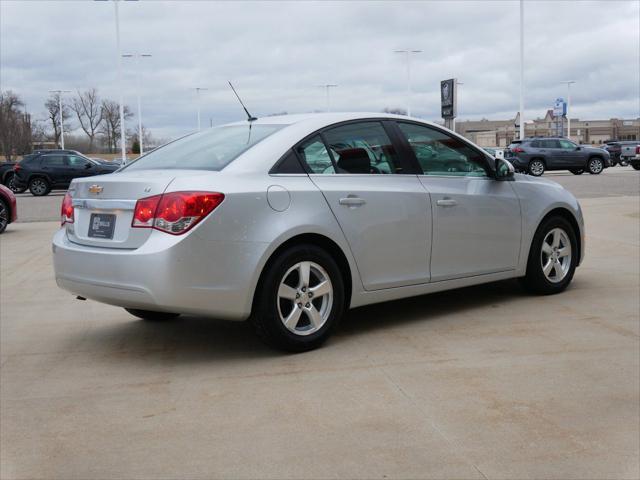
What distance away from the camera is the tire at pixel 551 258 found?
→ 6.64 metres

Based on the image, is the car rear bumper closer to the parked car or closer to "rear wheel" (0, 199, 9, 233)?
the parked car

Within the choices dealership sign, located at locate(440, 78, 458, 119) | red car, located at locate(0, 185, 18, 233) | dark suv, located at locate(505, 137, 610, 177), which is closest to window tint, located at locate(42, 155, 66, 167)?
red car, located at locate(0, 185, 18, 233)

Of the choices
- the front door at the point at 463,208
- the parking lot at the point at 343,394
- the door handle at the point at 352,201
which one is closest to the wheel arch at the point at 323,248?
the door handle at the point at 352,201

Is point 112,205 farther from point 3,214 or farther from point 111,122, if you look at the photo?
point 111,122

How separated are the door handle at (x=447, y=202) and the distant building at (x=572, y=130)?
125735mm

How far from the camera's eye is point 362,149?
5578 millimetres

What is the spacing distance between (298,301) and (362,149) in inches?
50.2

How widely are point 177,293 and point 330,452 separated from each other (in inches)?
62.9

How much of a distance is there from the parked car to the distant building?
12556 centimetres

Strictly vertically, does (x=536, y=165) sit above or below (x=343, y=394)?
above

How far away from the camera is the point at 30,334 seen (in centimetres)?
579

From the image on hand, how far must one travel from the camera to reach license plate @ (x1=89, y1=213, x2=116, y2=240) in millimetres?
4891

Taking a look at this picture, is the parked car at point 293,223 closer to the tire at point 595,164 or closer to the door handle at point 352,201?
the door handle at point 352,201

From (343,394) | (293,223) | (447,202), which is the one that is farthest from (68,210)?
(447,202)
